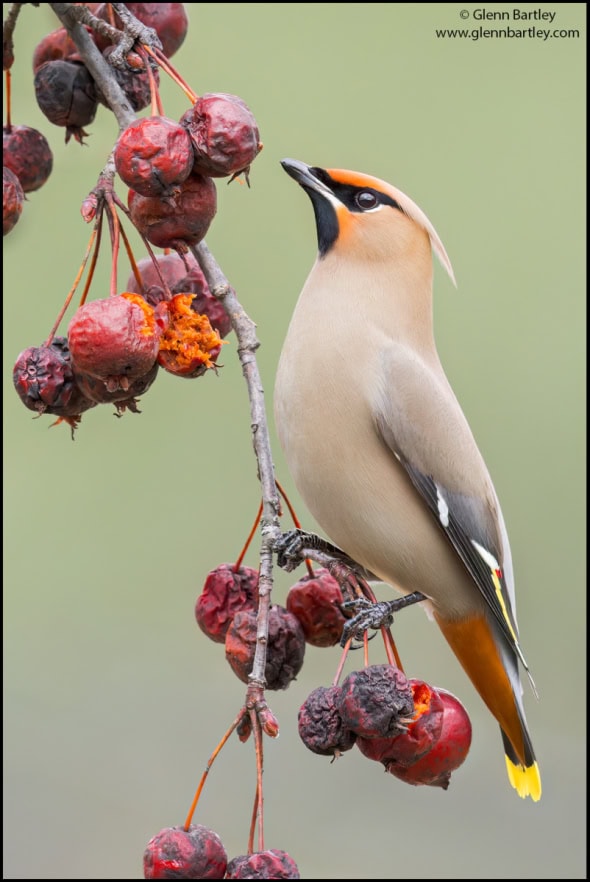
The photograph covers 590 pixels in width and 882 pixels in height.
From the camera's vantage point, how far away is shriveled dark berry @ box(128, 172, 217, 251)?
62.7 inches

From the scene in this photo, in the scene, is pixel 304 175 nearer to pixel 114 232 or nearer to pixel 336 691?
pixel 114 232

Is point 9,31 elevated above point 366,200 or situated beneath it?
elevated above

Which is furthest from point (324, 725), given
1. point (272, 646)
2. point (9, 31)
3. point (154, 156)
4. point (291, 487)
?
point (291, 487)

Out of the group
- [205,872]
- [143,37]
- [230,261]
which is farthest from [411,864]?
[143,37]

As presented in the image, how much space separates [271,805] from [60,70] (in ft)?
6.63

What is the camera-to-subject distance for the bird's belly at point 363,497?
6.81ft

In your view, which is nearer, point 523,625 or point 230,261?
point 230,261

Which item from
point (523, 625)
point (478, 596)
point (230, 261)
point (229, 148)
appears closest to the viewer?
point (229, 148)

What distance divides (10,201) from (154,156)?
0.38m

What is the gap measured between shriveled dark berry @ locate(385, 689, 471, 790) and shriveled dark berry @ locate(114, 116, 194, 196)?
83cm

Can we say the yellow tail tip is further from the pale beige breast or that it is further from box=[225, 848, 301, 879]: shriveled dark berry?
box=[225, 848, 301, 879]: shriveled dark berry

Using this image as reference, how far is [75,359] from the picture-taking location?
62.9 inches

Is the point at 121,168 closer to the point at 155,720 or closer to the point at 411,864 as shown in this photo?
the point at 155,720

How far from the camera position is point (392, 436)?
2.13 m
